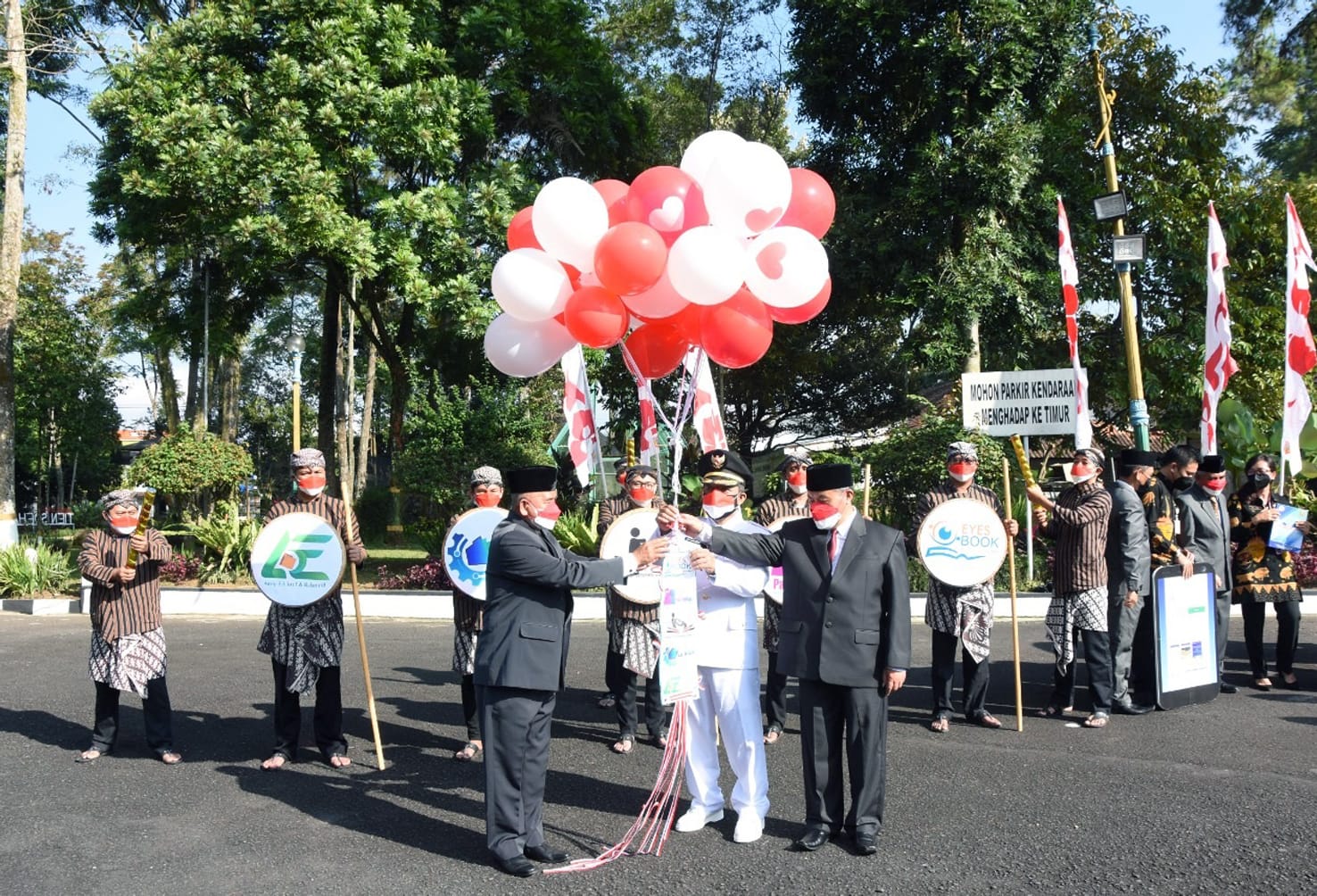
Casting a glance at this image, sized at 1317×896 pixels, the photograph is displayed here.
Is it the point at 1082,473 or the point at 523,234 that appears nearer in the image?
the point at 523,234

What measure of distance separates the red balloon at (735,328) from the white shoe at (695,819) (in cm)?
254

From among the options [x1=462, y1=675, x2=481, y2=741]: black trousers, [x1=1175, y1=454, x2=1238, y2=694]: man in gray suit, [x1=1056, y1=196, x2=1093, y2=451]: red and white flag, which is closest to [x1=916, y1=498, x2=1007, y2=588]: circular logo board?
[x1=1175, y1=454, x2=1238, y2=694]: man in gray suit

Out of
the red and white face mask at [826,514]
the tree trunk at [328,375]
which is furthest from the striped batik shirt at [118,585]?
the tree trunk at [328,375]

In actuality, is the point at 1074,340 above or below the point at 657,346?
above

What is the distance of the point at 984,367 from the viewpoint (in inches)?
770

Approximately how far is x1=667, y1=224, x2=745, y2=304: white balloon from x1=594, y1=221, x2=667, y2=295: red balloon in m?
0.09

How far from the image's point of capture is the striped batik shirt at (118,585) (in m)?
6.83

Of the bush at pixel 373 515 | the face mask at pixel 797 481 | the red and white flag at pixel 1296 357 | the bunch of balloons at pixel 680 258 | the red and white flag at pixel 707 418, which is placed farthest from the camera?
the bush at pixel 373 515

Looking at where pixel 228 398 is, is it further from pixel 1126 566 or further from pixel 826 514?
pixel 826 514

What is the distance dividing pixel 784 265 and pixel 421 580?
34.4 feet

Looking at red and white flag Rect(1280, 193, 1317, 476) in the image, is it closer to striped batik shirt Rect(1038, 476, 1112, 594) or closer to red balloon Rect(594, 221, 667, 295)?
striped batik shirt Rect(1038, 476, 1112, 594)

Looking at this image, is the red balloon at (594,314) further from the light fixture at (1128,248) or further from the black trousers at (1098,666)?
the light fixture at (1128,248)

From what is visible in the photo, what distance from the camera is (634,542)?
7.08 meters

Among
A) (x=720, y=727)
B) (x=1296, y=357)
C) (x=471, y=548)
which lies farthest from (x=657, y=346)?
(x=1296, y=357)
